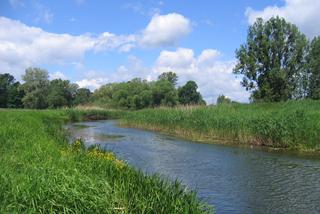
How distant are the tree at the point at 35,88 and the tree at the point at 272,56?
5818 centimetres

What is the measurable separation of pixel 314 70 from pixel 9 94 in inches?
2694

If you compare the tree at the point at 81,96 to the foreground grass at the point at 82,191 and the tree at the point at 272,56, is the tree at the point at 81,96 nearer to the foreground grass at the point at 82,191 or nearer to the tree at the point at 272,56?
the tree at the point at 272,56

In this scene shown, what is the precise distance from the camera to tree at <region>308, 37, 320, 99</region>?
5097 cm

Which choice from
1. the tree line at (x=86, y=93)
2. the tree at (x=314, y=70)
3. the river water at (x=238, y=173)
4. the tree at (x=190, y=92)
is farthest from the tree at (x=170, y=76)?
the river water at (x=238, y=173)

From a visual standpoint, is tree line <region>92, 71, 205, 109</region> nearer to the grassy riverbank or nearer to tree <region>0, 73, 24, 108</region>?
tree <region>0, 73, 24, 108</region>

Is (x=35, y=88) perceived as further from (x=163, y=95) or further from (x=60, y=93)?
(x=163, y=95)

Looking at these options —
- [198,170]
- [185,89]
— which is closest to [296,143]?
[198,170]

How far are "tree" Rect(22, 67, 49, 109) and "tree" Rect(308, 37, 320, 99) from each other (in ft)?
200

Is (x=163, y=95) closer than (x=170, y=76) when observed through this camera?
Yes

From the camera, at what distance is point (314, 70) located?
51344mm

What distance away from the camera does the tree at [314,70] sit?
51.0 meters

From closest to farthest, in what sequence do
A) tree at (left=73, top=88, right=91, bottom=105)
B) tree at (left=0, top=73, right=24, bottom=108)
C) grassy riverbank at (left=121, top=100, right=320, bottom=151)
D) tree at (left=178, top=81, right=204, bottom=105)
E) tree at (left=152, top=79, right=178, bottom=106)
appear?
1. grassy riverbank at (left=121, top=100, right=320, bottom=151)
2. tree at (left=152, top=79, right=178, bottom=106)
3. tree at (left=178, top=81, right=204, bottom=105)
4. tree at (left=0, top=73, right=24, bottom=108)
5. tree at (left=73, top=88, right=91, bottom=105)

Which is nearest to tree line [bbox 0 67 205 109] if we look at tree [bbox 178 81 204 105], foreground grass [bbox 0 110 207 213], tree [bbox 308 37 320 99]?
tree [bbox 178 81 204 105]

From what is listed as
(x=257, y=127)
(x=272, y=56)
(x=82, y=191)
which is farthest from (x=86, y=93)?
(x=82, y=191)
